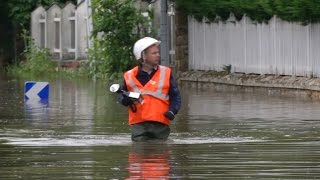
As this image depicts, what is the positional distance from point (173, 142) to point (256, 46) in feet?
56.2

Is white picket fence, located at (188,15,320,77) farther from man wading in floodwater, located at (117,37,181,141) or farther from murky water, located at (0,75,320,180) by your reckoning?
man wading in floodwater, located at (117,37,181,141)

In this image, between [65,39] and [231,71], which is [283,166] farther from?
[65,39]

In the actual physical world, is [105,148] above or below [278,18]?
below

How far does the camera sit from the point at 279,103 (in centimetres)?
2617

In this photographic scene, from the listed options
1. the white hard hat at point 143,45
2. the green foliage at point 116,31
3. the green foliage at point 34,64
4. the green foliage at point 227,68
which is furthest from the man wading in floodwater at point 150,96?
the green foliage at point 34,64

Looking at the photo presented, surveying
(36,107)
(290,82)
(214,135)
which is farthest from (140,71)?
(290,82)

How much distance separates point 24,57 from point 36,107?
29.9 meters

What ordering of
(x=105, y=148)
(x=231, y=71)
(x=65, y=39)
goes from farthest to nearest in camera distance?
(x=65, y=39) < (x=231, y=71) < (x=105, y=148)

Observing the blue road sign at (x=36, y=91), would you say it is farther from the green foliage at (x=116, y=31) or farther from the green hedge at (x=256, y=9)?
the green foliage at (x=116, y=31)

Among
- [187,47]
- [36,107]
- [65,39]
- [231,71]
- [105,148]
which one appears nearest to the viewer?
[105,148]

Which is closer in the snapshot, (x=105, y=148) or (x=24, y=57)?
(x=105, y=148)

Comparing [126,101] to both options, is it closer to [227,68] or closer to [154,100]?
[154,100]

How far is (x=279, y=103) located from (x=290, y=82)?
3.58 meters

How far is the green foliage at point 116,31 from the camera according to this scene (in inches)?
1506
